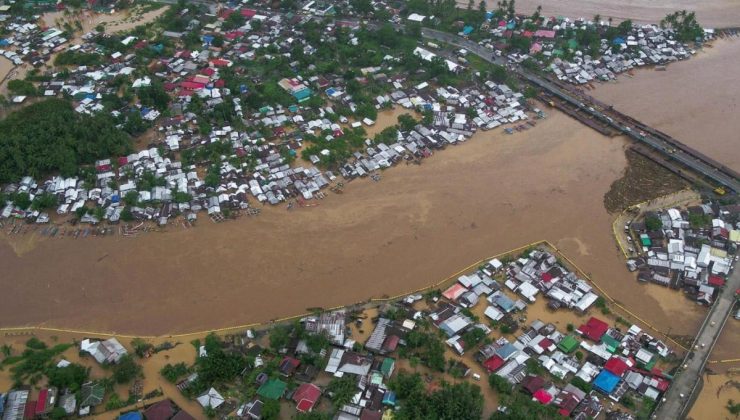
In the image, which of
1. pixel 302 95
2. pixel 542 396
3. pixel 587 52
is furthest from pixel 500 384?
pixel 587 52

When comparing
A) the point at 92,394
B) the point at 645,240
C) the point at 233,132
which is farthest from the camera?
the point at 233,132

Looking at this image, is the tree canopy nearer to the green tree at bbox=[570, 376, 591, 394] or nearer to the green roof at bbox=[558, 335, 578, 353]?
the green roof at bbox=[558, 335, 578, 353]

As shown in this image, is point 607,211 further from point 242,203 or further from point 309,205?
point 242,203

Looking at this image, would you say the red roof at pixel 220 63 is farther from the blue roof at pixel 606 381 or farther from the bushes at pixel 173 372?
the blue roof at pixel 606 381

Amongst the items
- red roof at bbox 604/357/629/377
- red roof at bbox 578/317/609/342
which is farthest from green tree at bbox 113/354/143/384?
red roof at bbox 604/357/629/377

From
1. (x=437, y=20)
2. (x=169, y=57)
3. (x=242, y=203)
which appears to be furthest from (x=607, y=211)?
(x=169, y=57)

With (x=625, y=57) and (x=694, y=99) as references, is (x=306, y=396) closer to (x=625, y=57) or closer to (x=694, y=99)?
(x=694, y=99)

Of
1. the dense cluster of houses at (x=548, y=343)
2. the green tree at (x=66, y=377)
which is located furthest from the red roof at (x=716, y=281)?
the green tree at (x=66, y=377)
